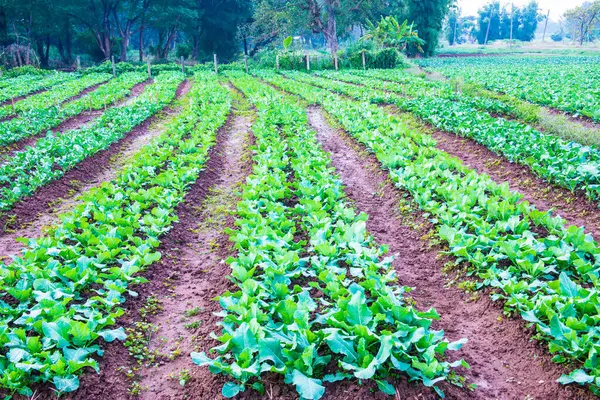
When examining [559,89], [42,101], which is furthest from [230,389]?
[559,89]

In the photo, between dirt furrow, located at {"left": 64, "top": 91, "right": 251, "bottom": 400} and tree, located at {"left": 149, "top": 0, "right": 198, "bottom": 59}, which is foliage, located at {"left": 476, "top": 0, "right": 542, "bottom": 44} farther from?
dirt furrow, located at {"left": 64, "top": 91, "right": 251, "bottom": 400}

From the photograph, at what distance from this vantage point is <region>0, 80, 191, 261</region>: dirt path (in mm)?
6773

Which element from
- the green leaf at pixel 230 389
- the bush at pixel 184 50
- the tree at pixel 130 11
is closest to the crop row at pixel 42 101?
the green leaf at pixel 230 389

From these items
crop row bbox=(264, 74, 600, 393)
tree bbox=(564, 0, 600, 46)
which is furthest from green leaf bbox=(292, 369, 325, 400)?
tree bbox=(564, 0, 600, 46)

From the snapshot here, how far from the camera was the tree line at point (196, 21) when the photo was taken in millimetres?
38281

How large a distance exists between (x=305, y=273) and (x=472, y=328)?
5.50 ft

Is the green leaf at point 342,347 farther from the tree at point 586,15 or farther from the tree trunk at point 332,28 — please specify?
the tree at point 586,15

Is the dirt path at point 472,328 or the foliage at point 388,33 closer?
the dirt path at point 472,328

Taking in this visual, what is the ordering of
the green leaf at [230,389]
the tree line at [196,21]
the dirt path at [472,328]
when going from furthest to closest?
the tree line at [196,21] → the dirt path at [472,328] → the green leaf at [230,389]

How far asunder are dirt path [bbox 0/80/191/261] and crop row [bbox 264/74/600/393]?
18.2 ft

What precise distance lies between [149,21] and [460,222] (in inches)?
1768

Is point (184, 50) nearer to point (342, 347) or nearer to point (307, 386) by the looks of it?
point (342, 347)

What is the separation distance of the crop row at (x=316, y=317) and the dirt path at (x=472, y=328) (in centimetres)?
24

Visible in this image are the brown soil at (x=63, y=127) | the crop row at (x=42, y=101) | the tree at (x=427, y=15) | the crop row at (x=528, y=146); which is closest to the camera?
the crop row at (x=528, y=146)
